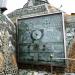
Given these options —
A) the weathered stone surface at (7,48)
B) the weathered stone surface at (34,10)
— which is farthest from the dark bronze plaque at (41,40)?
the weathered stone surface at (34,10)

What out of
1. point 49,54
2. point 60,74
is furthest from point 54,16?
point 60,74

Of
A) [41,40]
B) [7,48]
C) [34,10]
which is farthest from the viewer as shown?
[34,10]

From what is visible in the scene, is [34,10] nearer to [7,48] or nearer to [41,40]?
[41,40]

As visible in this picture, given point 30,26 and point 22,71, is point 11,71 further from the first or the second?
point 30,26

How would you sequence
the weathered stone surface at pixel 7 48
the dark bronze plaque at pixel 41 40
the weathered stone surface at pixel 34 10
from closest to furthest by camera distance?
the weathered stone surface at pixel 7 48 → the dark bronze plaque at pixel 41 40 → the weathered stone surface at pixel 34 10

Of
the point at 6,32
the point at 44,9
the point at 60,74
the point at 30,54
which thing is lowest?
the point at 60,74

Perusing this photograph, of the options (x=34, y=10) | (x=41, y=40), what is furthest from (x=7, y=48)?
(x=34, y=10)

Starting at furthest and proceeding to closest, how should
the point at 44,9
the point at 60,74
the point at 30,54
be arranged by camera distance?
the point at 44,9
the point at 30,54
the point at 60,74

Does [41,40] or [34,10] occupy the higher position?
[34,10]

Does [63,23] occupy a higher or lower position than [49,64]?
higher

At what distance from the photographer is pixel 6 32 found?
346 inches

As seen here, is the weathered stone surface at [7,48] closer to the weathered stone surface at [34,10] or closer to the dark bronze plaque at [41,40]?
the dark bronze plaque at [41,40]

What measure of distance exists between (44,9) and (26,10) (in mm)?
929

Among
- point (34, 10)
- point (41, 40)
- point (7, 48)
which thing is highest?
point (34, 10)
